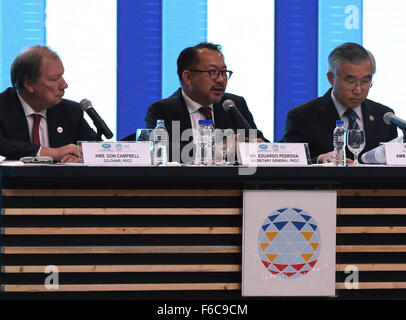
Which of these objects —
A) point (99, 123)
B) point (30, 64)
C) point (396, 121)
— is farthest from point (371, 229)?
point (30, 64)

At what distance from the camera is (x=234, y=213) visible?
2.17m

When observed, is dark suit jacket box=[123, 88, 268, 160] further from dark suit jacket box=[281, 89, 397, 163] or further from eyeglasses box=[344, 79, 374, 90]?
eyeglasses box=[344, 79, 374, 90]

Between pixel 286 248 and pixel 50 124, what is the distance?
5.22 ft

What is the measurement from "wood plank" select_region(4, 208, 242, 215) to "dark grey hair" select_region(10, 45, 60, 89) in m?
1.14

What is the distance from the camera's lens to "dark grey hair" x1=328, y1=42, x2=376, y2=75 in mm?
3055

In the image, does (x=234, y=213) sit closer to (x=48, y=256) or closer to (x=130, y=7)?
(x=48, y=256)

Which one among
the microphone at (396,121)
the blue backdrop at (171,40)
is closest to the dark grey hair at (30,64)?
the blue backdrop at (171,40)

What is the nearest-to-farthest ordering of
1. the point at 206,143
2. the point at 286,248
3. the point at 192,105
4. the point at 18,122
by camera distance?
the point at 286,248 → the point at 206,143 → the point at 18,122 → the point at 192,105

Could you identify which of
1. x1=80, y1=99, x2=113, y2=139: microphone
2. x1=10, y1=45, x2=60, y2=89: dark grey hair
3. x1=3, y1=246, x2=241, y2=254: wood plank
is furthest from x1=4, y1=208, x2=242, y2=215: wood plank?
x1=10, y1=45, x2=60, y2=89: dark grey hair

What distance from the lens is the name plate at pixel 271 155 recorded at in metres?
2.24

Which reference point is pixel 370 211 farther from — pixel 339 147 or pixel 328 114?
pixel 328 114

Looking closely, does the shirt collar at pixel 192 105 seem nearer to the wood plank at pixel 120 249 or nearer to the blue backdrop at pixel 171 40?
the blue backdrop at pixel 171 40

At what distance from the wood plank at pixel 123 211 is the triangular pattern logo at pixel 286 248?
136 mm

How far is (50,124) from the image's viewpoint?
3.13m
